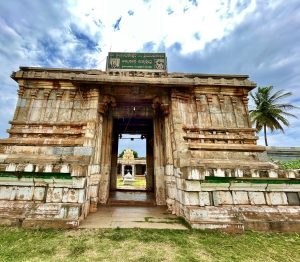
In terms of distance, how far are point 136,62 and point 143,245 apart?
755 cm

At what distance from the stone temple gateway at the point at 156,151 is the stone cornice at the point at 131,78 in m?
0.04

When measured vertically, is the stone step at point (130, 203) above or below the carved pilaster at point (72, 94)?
below

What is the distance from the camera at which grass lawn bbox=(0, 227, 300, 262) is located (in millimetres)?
3133

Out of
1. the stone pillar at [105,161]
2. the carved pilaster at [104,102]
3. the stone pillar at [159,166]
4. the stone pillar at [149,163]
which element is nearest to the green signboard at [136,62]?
the carved pilaster at [104,102]

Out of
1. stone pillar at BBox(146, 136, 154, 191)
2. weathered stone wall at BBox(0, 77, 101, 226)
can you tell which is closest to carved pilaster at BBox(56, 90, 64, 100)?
weathered stone wall at BBox(0, 77, 101, 226)

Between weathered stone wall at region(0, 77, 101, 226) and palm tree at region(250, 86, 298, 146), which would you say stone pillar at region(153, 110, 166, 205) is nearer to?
weathered stone wall at region(0, 77, 101, 226)

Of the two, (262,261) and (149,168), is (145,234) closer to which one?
(262,261)

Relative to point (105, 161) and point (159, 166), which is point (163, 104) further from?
point (105, 161)

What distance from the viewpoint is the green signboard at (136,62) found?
8508mm

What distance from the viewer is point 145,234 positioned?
164 inches

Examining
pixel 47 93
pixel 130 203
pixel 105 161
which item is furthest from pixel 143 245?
pixel 47 93

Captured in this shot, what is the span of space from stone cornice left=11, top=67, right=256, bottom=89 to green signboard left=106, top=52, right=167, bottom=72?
23.9 inches

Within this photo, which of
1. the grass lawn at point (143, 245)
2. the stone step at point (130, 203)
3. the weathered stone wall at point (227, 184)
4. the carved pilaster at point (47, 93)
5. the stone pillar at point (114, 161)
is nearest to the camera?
the grass lawn at point (143, 245)

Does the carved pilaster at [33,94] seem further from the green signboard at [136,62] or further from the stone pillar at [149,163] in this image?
the stone pillar at [149,163]
